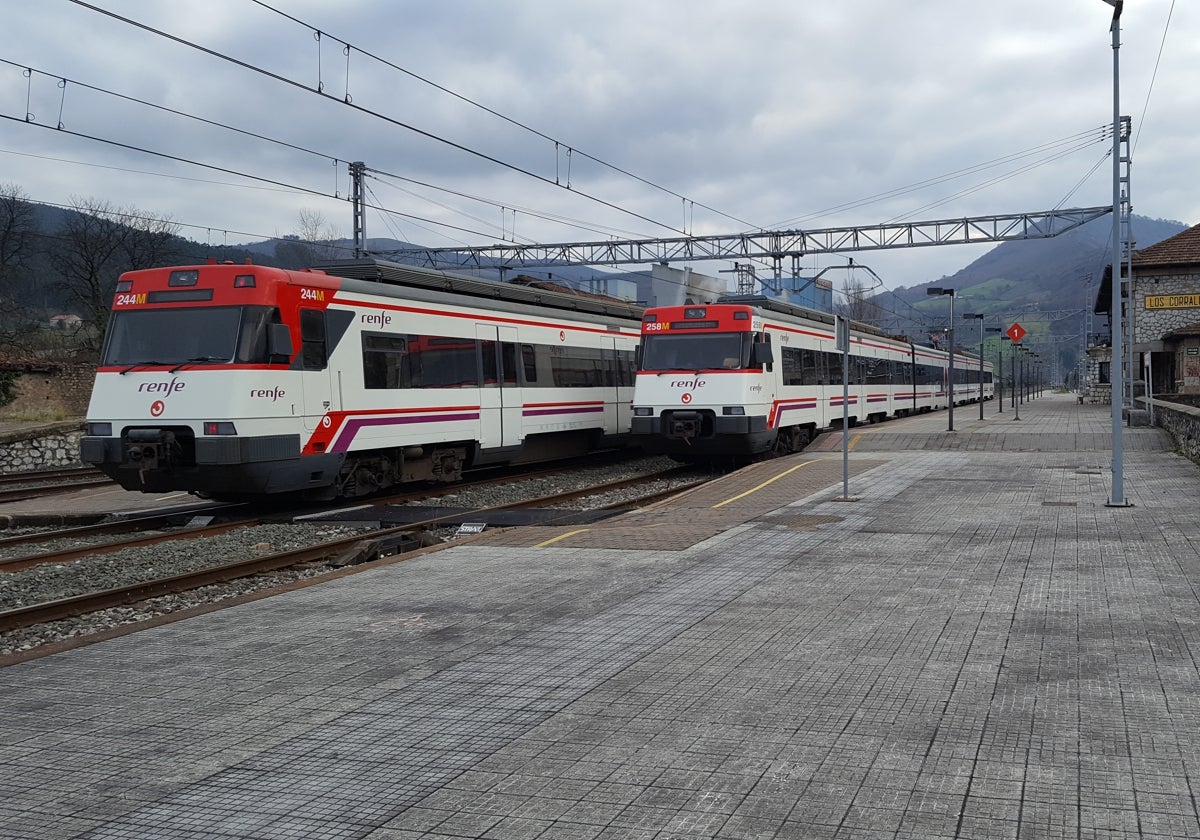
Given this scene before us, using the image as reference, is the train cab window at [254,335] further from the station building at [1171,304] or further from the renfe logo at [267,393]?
the station building at [1171,304]

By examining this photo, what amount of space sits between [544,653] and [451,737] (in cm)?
155

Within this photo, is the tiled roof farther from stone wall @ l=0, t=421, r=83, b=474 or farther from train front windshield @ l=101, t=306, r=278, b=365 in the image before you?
stone wall @ l=0, t=421, r=83, b=474

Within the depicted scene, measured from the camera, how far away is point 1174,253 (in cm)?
3656

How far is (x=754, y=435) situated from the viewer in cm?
1967

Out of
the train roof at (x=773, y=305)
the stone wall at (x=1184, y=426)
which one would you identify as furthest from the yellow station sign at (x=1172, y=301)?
the train roof at (x=773, y=305)

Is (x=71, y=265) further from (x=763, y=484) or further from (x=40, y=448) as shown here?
(x=763, y=484)

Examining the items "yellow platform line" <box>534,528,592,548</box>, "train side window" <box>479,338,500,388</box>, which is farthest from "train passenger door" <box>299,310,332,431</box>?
"yellow platform line" <box>534,528,592,548</box>

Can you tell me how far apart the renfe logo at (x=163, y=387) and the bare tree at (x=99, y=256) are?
103 ft

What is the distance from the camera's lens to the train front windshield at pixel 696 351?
19.8 meters

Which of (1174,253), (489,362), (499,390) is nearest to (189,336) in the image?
(489,362)

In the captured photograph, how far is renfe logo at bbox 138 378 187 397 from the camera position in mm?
13320

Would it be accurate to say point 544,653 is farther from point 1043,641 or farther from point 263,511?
point 263,511

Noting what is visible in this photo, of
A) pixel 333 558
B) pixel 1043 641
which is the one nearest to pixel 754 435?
pixel 333 558

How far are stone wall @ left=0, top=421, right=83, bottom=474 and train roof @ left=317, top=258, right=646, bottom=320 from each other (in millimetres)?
15212
